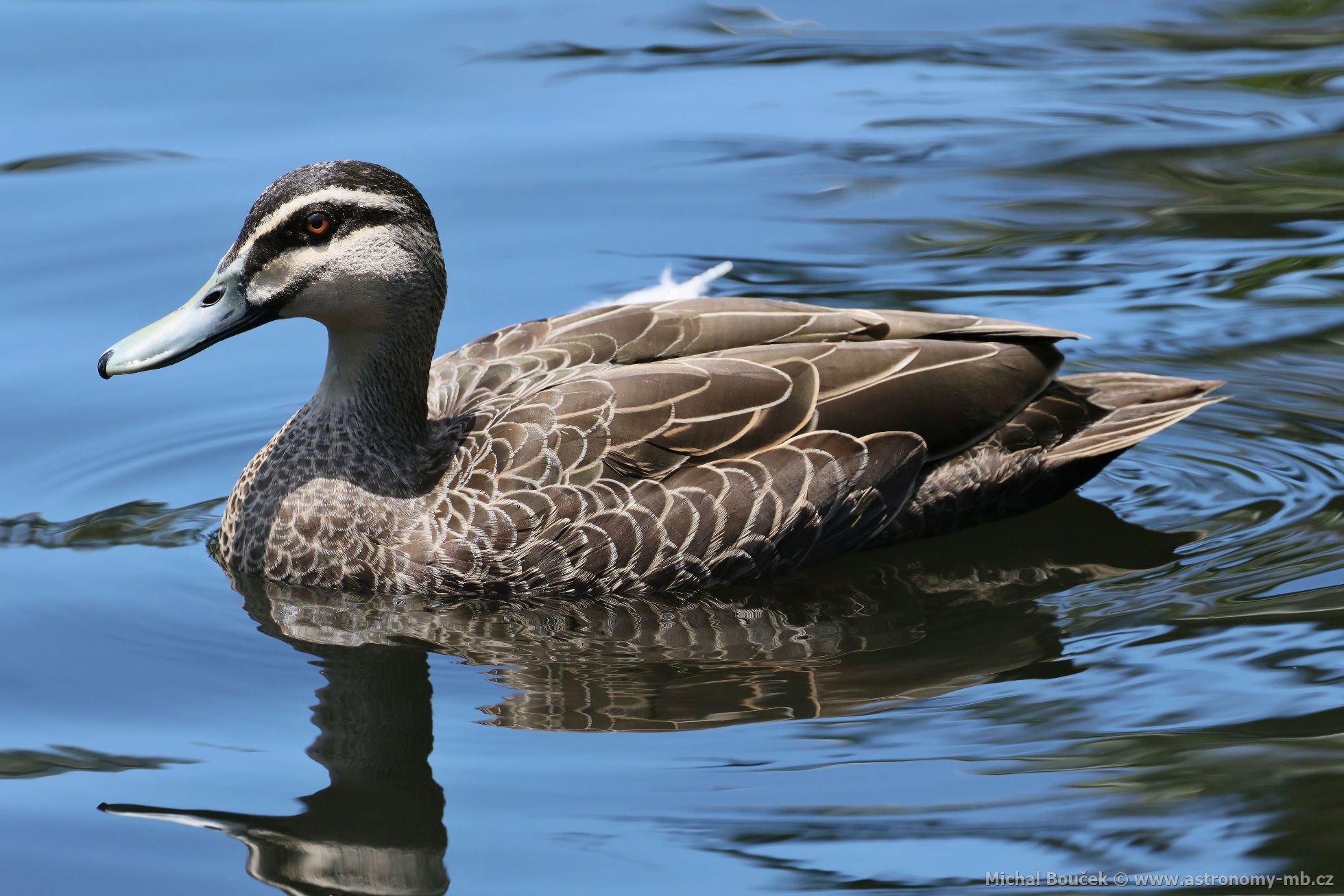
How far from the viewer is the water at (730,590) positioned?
605 cm

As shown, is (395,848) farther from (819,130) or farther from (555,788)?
(819,130)

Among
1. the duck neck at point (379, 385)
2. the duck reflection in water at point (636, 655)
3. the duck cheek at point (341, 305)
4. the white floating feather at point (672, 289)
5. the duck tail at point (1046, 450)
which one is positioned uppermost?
the white floating feather at point (672, 289)

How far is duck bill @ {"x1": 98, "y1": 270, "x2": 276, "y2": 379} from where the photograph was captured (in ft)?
25.1

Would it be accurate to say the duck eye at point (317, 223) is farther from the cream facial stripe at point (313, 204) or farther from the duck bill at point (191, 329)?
the duck bill at point (191, 329)

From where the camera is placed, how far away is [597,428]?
7.74 meters

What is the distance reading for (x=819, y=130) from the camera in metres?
12.8

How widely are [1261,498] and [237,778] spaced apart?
4.69 metres

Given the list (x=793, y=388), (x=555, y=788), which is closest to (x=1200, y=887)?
(x=555, y=788)

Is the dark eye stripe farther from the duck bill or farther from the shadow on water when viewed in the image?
the shadow on water

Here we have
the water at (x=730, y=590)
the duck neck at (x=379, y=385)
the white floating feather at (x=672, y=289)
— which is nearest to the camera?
the water at (x=730, y=590)

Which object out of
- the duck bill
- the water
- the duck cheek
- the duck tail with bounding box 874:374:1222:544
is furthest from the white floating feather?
the duck bill

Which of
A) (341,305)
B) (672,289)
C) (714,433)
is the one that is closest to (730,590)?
(714,433)

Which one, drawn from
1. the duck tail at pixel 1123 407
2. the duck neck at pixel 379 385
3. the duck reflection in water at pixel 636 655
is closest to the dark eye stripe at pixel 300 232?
the duck neck at pixel 379 385

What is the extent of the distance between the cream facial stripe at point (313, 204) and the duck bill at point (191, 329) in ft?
0.36
